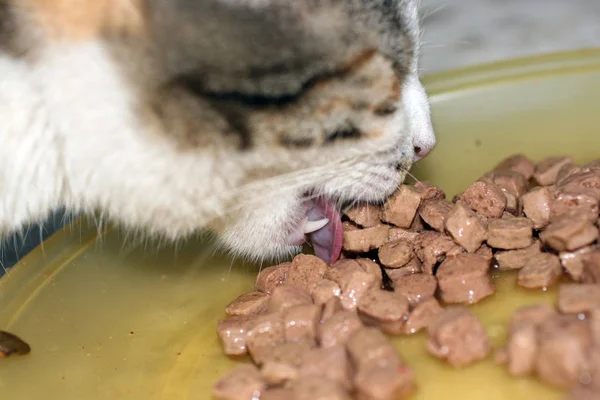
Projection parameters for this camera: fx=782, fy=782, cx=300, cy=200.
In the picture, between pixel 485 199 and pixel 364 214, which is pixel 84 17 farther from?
pixel 485 199

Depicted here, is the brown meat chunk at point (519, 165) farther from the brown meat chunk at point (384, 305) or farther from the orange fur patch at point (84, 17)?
the orange fur patch at point (84, 17)

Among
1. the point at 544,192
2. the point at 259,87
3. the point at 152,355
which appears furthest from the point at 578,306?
the point at 152,355

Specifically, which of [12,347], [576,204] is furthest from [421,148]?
[12,347]

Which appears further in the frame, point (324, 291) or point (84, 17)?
point (324, 291)

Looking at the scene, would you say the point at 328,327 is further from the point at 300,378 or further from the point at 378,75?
the point at 378,75

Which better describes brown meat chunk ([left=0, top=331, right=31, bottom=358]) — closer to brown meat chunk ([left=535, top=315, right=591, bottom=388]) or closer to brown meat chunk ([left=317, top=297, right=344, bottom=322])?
brown meat chunk ([left=317, top=297, right=344, bottom=322])

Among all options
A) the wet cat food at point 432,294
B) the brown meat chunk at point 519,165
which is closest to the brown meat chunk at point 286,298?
the wet cat food at point 432,294

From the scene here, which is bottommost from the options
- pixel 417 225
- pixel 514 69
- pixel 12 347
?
pixel 12 347
